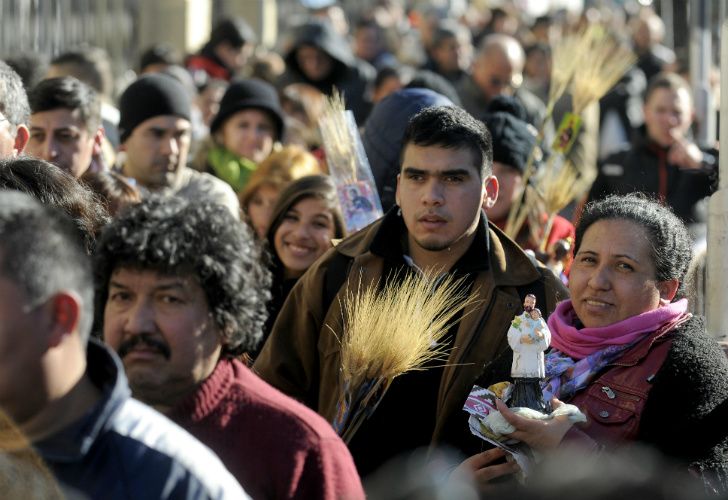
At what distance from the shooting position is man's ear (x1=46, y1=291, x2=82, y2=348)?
293cm

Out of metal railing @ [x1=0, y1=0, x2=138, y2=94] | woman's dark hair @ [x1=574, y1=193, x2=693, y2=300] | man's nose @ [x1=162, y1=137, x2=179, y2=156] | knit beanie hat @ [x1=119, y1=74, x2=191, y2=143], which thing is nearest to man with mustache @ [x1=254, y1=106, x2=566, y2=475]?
woman's dark hair @ [x1=574, y1=193, x2=693, y2=300]

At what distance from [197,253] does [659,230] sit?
1.72m

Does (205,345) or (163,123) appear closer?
(205,345)

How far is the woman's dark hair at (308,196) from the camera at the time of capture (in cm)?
644

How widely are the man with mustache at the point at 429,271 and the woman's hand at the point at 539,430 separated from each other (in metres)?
0.55

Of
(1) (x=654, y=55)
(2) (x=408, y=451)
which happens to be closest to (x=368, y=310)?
(2) (x=408, y=451)

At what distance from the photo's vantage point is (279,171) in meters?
7.14

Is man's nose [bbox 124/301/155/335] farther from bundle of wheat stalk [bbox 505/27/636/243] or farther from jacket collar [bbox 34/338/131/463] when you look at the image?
bundle of wheat stalk [bbox 505/27/636/243]

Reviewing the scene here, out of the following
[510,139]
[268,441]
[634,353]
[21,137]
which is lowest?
[268,441]

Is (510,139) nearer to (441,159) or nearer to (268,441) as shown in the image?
(441,159)

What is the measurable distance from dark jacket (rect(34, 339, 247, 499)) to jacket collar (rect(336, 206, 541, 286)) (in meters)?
2.18

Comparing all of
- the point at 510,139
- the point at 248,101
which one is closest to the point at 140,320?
the point at 510,139

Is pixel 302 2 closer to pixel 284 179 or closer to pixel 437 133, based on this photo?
pixel 284 179

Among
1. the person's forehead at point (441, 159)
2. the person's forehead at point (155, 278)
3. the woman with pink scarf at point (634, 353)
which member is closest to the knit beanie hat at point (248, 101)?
the person's forehead at point (441, 159)
